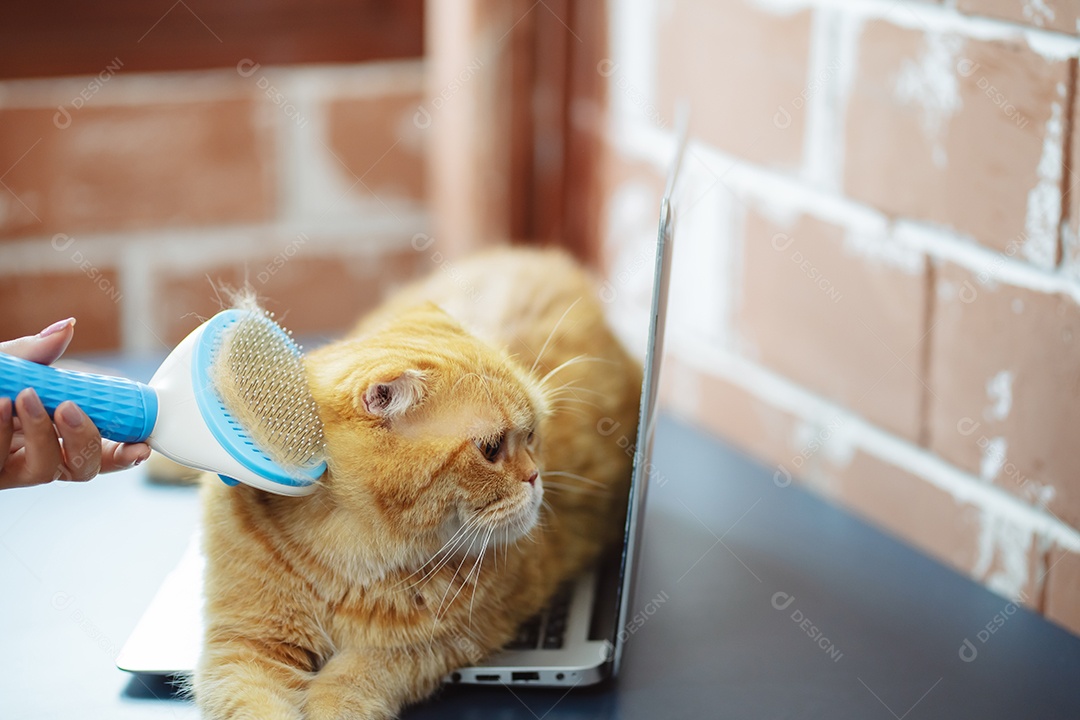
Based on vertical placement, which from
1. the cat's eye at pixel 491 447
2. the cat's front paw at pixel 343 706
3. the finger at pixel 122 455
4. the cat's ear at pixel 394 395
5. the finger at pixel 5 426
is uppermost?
the finger at pixel 5 426

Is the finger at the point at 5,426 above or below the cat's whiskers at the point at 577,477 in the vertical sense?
above

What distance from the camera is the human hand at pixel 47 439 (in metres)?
0.72

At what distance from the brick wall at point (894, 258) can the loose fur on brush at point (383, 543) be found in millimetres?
438

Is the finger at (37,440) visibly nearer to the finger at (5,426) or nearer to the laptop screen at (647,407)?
the finger at (5,426)

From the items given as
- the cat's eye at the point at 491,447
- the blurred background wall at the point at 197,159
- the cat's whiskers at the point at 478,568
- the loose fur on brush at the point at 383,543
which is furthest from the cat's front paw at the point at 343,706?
the blurred background wall at the point at 197,159

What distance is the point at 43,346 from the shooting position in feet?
2.67

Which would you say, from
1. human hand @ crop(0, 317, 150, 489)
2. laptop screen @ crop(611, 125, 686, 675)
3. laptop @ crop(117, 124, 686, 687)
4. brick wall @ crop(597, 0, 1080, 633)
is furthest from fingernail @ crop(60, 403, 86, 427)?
brick wall @ crop(597, 0, 1080, 633)

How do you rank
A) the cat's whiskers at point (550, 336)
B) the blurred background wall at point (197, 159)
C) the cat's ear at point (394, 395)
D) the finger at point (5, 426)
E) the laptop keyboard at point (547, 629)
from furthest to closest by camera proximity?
1. the blurred background wall at point (197, 159)
2. the cat's whiskers at point (550, 336)
3. the laptop keyboard at point (547, 629)
4. the cat's ear at point (394, 395)
5. the finger at point (5, 426)

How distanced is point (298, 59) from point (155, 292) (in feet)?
1.49

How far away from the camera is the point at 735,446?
1.42 meters

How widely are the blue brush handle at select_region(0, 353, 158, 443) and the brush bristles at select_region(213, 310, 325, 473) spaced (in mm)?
53

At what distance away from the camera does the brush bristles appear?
0.77m

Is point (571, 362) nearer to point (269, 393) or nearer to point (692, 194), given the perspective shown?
point (269, 393)

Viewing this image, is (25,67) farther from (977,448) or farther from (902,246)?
(977,448)
